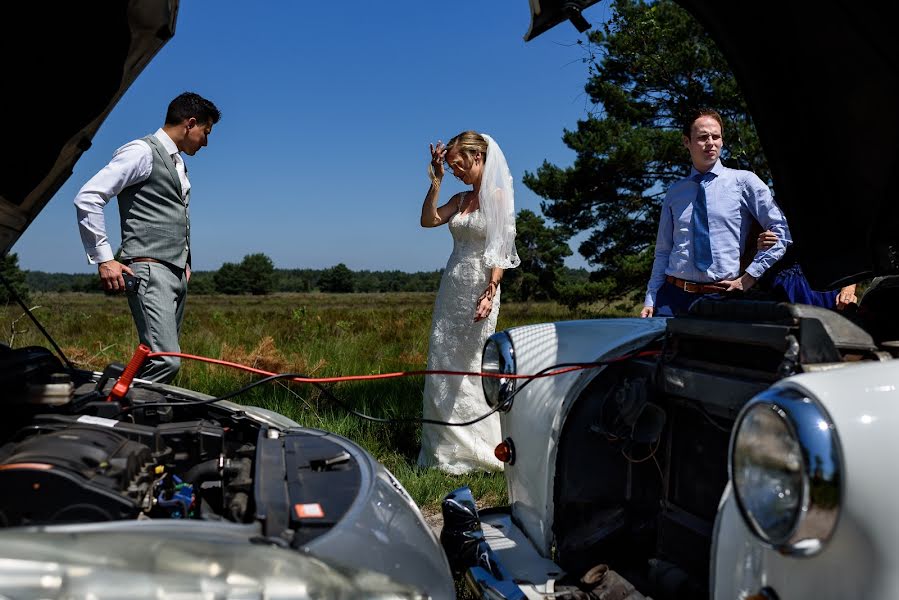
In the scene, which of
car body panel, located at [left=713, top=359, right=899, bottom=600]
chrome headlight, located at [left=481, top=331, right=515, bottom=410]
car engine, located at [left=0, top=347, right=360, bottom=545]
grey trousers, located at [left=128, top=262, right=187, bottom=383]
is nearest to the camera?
car body panel, located at [left=713, top=359, right=899, bottom=600]

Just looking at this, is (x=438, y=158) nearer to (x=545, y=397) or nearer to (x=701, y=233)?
(x=701, y=233)

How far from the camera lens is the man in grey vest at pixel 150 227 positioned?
3.88m

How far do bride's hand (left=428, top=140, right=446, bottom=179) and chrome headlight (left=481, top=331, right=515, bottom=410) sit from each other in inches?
90.3

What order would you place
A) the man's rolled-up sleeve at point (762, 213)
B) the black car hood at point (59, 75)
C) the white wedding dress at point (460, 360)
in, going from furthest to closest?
1. the white wedding dress at point (460, 360)
2. the man's rolled-up sleeve at point (762, 213)
3. the black car hood at point (59, 75)

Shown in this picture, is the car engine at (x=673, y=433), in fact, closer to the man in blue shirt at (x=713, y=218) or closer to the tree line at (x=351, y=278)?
the man in blue shirt at (x=713, y=218)

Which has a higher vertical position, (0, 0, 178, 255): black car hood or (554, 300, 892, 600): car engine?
(0, 0, 178, 255): black car hood

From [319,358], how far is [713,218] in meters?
4.93

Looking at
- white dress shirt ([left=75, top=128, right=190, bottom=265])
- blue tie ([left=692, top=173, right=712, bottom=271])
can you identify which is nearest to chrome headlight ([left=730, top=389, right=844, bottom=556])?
blue tie ([left=692, top=173, right=712, bottom=271])

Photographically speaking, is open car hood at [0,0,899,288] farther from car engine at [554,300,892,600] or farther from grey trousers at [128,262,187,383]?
grey trousers at [128,262,187,383]

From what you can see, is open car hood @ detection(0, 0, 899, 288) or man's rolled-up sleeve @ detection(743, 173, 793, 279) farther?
man's rolled-up sleeve @ detection(743, 173, 793, 279)

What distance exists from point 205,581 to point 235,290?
65.6 m

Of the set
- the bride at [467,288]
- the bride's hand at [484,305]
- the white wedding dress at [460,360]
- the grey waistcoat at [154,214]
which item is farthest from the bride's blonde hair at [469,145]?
the grey waistcoat at [154,214]

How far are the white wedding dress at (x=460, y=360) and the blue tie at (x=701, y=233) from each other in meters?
1.44

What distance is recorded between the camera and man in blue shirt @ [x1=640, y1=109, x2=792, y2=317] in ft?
12.6
